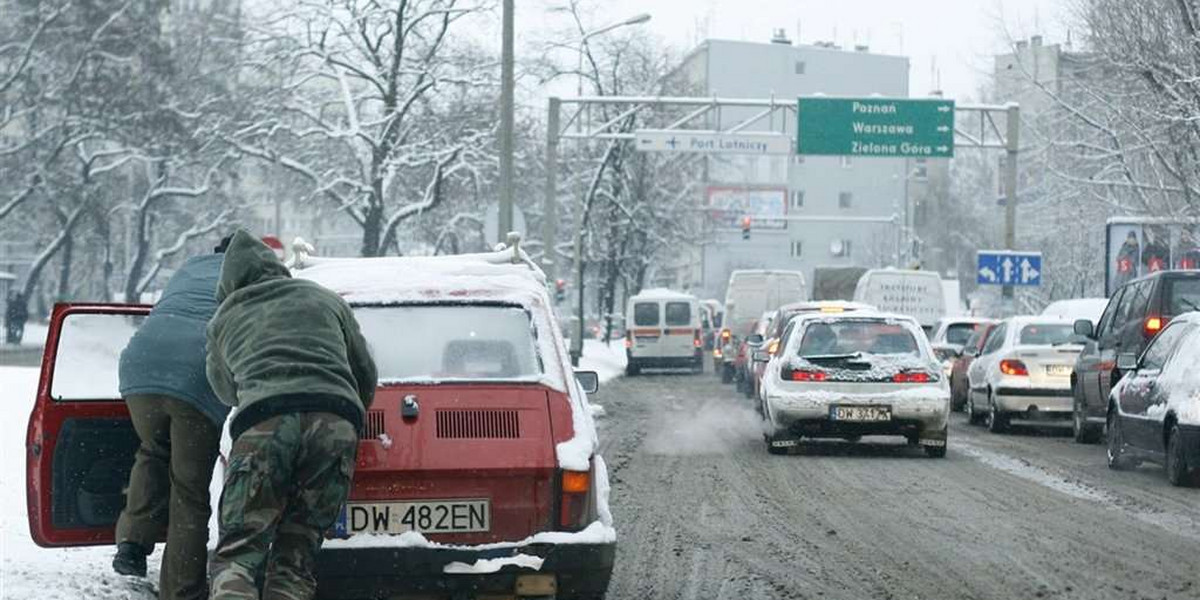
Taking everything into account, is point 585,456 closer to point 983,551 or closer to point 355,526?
point 355,526

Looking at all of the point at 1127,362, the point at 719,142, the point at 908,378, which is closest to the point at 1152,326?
the point at 1127,362

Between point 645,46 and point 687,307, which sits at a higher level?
point 645,46

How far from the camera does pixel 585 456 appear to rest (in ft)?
24.0

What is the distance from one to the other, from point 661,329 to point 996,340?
23498 millimetres

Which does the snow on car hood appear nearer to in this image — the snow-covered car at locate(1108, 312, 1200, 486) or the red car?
the snow-covered car at locate(1108, 312, 1200, 486)

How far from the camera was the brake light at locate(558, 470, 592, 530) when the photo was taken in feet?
23.8

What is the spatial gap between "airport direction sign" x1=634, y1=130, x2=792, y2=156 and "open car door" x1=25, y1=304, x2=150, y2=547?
33.2 meters

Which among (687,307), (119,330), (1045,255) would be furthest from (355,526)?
(1045,255)

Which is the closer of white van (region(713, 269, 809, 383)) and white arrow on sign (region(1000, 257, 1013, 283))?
white arrow on sign (region(1000, 257, 1013, 283))

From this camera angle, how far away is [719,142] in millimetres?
41625

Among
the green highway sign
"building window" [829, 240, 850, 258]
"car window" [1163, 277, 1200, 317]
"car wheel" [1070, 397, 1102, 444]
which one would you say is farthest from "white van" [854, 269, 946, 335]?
"building window" [829, 240, 850, 258]

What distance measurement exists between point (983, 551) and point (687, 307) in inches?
1469

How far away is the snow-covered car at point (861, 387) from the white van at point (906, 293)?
73.1 ft

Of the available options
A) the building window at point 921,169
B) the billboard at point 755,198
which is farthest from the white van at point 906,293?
the building window at point 921,169
